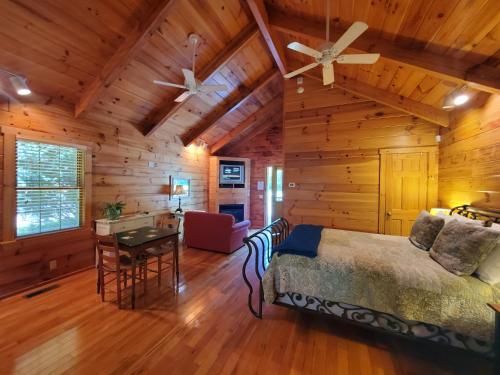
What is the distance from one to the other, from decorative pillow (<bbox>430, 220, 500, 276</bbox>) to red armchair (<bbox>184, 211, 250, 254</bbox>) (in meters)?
3.15

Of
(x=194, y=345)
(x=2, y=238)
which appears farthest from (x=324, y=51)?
(x=2, y=238)

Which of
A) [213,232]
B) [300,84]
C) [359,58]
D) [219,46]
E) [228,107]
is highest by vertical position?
[219,46]

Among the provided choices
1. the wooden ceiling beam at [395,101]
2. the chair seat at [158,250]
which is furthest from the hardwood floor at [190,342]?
the wooden ceiling beam at [395,101]

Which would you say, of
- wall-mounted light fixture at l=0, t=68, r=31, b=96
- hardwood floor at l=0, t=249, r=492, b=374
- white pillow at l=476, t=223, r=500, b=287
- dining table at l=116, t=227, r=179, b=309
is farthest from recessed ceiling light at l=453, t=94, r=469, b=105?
wall-mounted light fixture at l=0, t=68, r=31, b=96

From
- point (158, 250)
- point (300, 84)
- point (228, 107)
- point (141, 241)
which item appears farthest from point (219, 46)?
point (158, 250)

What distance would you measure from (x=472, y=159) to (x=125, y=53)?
4.70 m

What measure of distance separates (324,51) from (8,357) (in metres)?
3.91

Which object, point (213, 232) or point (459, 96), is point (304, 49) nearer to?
point (459, 96)

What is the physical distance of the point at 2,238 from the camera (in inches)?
106

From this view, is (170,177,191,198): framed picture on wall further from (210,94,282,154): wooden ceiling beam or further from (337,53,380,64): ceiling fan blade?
(337,53,380,64): ceiling fan blade

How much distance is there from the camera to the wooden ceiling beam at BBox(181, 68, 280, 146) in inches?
189

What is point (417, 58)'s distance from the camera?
7.97ft

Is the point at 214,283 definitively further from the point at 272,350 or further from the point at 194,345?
the point at 272,350

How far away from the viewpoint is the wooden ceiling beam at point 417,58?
2.17 meters
